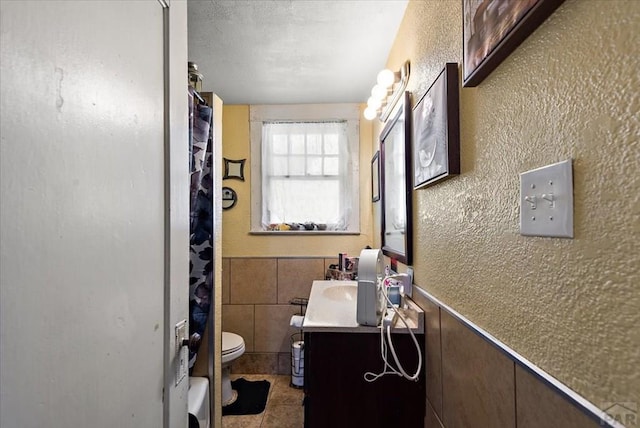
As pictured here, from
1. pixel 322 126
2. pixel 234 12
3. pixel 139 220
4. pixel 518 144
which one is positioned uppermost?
pixel 234 12

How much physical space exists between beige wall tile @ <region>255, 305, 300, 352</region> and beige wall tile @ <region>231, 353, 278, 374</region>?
0.05 m

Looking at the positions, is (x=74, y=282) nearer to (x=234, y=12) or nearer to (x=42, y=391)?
(x=42, y=391)

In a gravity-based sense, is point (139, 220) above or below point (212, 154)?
below

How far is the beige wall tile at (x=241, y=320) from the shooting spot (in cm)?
276

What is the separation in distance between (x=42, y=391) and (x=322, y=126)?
257 cm

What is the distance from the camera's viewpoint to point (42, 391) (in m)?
0.47

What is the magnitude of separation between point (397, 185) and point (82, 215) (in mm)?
1412

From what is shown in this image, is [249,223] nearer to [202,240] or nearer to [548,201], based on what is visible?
[202,240]

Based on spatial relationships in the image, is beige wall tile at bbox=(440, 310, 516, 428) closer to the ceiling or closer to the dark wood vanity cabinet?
the dark wood vanity cabinet

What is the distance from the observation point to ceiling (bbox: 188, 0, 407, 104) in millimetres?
1558

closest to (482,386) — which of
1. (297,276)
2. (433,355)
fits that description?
(433,355)

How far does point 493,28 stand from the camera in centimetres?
71

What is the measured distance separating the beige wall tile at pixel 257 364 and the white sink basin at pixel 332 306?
0.98 m

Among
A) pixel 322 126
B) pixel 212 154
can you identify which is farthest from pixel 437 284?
pixel 322 126
